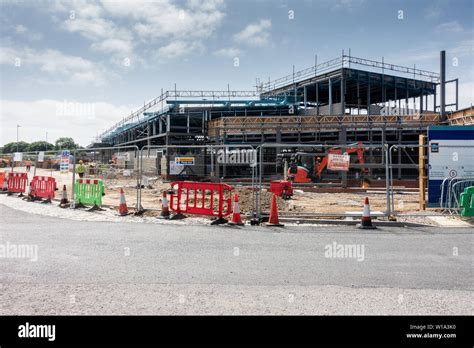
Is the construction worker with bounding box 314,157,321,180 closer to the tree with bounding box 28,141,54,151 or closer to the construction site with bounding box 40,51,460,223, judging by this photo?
the construction site with bounding box 40,51,460,223

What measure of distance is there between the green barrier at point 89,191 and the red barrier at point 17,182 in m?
5.79

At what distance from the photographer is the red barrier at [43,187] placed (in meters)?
15.8

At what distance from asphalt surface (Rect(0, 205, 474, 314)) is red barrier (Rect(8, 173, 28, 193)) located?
395 inches

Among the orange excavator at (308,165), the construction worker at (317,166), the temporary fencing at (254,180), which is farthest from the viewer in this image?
the construction worker at (317,166)

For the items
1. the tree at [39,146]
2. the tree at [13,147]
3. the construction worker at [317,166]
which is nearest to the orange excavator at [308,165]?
the construction worker at [317,166]

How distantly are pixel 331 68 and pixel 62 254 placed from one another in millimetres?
36984

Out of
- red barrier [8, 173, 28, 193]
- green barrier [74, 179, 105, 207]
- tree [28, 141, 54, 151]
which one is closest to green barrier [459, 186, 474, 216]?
green barrier [74, 179, 105, 207]

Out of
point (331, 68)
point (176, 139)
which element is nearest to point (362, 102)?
point (331, 68)

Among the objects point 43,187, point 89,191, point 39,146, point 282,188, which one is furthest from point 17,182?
point 39,146

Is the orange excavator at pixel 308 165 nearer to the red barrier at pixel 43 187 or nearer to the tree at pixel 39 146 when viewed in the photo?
the red barrier at pixel 43 187

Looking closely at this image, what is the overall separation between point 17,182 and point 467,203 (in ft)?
63.7

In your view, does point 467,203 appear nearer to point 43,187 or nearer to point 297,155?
point 297,155
